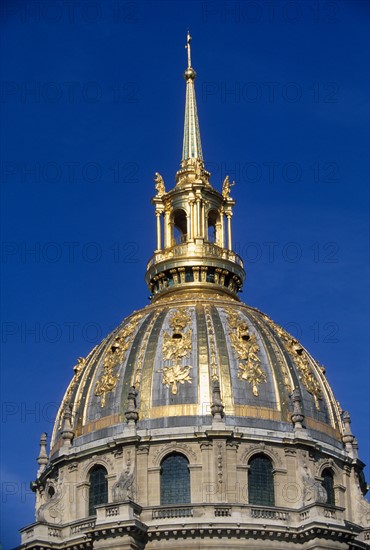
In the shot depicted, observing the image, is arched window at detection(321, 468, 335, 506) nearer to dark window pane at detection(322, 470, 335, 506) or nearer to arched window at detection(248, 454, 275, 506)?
dark window pane at detection(322, 470, 335, 506)

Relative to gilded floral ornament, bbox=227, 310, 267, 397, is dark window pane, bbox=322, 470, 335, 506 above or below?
below

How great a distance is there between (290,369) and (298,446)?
603cm

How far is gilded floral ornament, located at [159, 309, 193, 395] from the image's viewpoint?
318 feet

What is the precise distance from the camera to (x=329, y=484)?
9806cm

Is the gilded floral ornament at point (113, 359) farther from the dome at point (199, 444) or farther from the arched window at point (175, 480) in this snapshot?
the arched window at point (175, 480)

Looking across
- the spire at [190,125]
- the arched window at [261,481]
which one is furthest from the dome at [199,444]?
the spire at [190,125]

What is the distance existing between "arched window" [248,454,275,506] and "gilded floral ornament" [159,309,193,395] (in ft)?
20.3

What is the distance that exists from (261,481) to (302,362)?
33.6 ft

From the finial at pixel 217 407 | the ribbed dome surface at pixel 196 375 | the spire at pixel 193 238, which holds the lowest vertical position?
the finial at pixel 217 407

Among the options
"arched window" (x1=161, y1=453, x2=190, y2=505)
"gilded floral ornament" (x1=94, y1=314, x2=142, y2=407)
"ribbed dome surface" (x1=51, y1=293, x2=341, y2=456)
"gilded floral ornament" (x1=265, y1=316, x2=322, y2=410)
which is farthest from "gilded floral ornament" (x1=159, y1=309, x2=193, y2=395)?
"gilded floral ornament" (x1=265, y1=316, x2=322, y2=410)

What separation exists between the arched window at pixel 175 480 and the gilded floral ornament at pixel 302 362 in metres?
10.4

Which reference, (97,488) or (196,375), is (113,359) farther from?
(97,488)

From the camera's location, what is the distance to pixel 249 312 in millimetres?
104125

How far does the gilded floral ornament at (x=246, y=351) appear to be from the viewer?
97.7 meters
